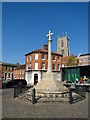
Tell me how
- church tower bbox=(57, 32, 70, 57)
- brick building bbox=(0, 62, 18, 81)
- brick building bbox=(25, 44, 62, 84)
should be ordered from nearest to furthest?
brick building bbox=(25, 44, 62, 84), brick building bbox=(0, 62, 18, 81), church tower bbox=(57, 32, 70, 57)

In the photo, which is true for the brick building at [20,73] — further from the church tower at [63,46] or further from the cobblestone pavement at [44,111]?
the church tower at [63,46]

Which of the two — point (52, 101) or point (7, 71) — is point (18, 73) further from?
point (52, 101)

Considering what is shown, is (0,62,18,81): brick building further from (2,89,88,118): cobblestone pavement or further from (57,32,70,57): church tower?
(2,89,88,118): cobblestone pavement

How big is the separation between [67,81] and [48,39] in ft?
40.1

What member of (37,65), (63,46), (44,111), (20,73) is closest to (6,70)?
(20,73)

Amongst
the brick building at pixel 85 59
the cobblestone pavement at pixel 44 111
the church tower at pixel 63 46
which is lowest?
the cobblestone pavement at pixel 44 111

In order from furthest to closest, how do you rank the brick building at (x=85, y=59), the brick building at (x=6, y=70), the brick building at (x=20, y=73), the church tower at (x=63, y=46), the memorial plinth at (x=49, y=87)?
1. the church tower at (x=63, y=46)
2. the brick building at (x=85, y=59)
3. the brick building at (x=6, y=70)
4. the brick building at (x=20, y=73)
5. the memorial plinth at (x=49, y=87)

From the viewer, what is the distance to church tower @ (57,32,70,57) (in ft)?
326

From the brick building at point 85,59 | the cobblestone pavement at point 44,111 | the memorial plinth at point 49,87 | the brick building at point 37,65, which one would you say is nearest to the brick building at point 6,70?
the brick building at point 37,65

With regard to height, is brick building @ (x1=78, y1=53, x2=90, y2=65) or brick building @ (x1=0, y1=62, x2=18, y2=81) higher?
brick building @ (x1=78, y1=53, x2=90, y2=65)

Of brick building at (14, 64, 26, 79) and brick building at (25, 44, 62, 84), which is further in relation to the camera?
brick building at (14, 64, 26, 79)

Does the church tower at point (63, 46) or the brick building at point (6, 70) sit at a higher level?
the church tower at point (63, 46)

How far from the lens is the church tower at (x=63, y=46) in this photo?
9931cm

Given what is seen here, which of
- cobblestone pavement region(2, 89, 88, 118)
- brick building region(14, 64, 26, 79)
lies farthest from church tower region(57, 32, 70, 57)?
cobblestone pavement region(2, 89, 88, 118)
